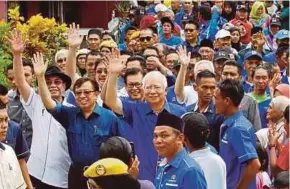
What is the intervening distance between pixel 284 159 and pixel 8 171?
8.07 feet

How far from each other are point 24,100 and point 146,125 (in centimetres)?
126

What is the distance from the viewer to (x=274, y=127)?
7.62 metres

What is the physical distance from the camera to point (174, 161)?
557 cm

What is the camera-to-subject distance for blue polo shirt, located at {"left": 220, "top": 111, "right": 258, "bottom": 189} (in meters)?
6.52

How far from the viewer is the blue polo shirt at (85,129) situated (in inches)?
288

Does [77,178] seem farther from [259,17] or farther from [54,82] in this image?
[259,17]

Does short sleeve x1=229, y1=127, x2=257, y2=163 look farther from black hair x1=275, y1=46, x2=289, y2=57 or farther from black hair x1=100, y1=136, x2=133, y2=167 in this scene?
black hair x1=275, y1=46, x2=289, y2=57

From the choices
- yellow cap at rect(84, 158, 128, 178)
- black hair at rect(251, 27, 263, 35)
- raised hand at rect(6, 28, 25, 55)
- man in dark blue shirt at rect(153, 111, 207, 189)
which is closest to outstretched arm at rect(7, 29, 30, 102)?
raised hand at rect(6, 28, 25, 55)

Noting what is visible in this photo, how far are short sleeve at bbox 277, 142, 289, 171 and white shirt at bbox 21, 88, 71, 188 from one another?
82.7 inches

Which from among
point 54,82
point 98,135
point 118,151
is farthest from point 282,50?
point 118,151

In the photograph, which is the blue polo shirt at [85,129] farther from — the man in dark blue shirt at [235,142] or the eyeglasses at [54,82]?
the man in dark blue shirt at [235,142]

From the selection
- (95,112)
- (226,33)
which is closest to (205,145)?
(95,112)

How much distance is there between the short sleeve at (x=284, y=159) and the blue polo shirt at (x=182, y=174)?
1516mm

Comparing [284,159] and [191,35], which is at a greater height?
[191,35]
